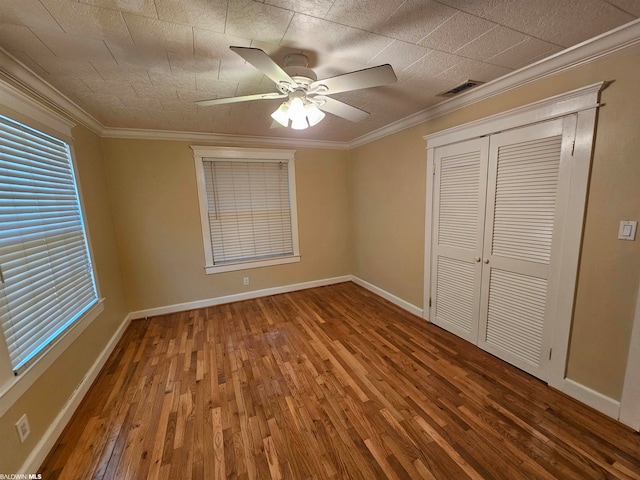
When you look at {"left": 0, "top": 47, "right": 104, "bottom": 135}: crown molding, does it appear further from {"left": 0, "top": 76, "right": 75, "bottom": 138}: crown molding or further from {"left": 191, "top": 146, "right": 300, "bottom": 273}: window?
{"left": 191, "top": 146, "right": 300, "bottom": 273}: window

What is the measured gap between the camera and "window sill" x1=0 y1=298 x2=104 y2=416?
1.28 meters

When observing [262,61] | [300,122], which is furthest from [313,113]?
[262,61]

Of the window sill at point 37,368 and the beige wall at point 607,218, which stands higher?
the beige wall at point 607,218

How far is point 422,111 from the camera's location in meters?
2.71

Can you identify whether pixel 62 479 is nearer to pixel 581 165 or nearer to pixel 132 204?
pixel 132 204

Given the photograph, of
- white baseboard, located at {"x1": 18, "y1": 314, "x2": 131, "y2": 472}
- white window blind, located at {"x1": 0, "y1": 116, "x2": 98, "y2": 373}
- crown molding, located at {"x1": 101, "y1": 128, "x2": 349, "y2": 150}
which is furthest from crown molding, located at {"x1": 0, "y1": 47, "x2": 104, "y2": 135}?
white baseboard, located at {"x1": 18, "y1": 314, "x2": 131, "y2": 472}

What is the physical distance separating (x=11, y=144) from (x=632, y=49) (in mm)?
3652

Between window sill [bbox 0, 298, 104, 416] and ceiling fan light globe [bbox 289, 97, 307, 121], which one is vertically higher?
ceiling fan light globe [bbox 289, 97, 307, 121]

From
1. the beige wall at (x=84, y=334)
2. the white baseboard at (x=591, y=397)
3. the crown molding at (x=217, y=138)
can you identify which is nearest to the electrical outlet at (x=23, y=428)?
the beige wall at (x=84, y=334)

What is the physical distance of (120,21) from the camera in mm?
1252

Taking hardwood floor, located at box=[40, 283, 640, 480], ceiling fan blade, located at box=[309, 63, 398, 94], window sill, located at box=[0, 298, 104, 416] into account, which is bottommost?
hardwood floor, located at box=[40, 283, 640, 480]

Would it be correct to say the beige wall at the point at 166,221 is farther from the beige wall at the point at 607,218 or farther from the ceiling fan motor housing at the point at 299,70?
the beige wall at the point at 607,218

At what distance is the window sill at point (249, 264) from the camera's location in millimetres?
3605

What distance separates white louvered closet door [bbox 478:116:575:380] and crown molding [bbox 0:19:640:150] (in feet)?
1.18
